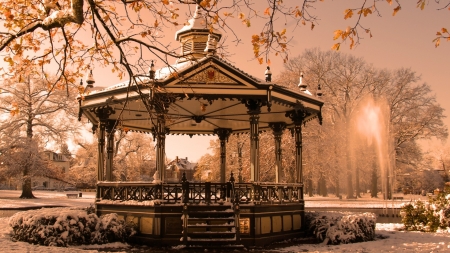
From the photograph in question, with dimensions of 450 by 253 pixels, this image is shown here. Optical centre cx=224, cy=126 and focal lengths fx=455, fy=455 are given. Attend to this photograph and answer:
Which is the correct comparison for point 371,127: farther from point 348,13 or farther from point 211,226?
point 348,13

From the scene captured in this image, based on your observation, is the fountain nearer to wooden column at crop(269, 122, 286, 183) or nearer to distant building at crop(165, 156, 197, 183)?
distant building at crop(165, 156, 197, 183)

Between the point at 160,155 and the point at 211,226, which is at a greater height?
the point at 160,155

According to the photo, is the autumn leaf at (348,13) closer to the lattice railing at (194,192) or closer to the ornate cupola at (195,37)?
the lattice railing at (194,192)

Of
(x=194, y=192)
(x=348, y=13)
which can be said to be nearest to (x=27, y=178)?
(x=194, y=192)

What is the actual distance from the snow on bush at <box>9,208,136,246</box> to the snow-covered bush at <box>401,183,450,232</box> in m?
11.7

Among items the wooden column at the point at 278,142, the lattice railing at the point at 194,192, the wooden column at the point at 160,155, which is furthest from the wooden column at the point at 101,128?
the wooden column at the point at 278,142

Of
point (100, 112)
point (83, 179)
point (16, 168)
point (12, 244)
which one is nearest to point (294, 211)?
point (100, 112)

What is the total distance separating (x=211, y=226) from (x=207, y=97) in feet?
13.2

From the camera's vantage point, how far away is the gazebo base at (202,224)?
44.5 ft

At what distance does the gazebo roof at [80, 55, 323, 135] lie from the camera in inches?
559

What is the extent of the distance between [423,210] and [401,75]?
112 ft

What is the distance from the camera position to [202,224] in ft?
45.9

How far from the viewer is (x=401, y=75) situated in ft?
165

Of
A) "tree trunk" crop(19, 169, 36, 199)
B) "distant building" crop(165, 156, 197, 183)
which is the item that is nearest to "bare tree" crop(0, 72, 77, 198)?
"tree trunk" crop(19, 169, 36, 199)
